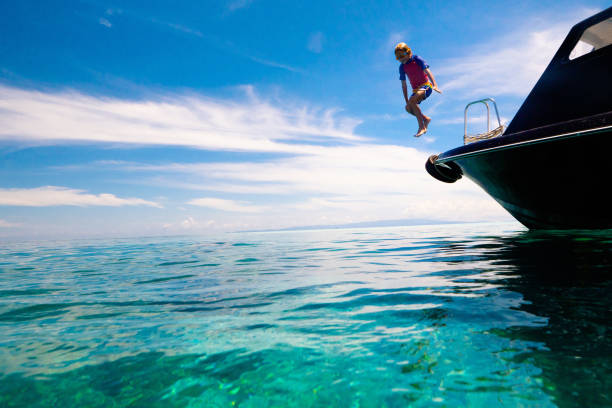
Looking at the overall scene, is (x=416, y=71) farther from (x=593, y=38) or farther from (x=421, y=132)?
(x=593, y=38)

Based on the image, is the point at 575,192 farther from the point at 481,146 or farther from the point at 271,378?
the point at 271,378

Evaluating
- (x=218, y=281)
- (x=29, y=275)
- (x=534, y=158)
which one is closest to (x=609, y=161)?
(x=534, y=158)

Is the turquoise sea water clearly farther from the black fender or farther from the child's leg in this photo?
the black fender

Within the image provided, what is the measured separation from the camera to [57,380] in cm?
153

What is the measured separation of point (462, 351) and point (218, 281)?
10.0ft

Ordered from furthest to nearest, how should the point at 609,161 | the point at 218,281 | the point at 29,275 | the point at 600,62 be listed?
the point at 29,275 < the point at 600,62 < the point at 609,161 < the point at 218,281

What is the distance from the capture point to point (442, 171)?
25.2 feet

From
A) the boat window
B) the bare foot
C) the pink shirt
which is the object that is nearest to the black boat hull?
the bare foot

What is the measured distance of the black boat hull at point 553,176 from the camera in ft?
15.3

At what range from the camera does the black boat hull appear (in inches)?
183

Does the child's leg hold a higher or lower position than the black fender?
higher

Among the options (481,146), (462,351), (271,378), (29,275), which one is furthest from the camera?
(481,146)

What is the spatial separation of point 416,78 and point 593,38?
113 inches

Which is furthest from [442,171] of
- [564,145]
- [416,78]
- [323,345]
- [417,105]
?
[323,345]
